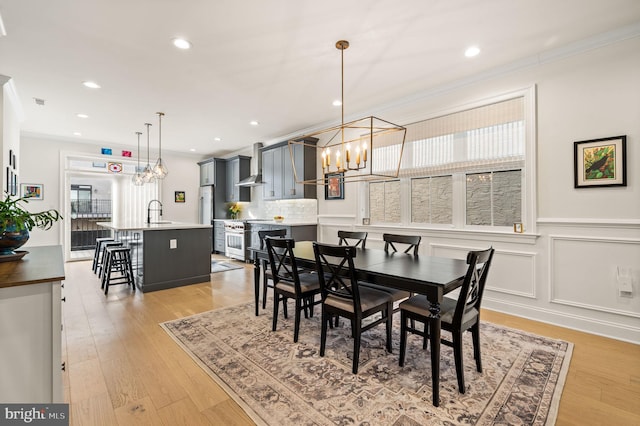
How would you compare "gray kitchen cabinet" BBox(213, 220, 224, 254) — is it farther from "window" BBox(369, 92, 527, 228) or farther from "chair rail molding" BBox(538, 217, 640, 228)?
"chair rail molding" BBox(538, 217, 640, 228)

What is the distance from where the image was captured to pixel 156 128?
5977mm

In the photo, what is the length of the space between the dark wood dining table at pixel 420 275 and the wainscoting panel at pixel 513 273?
1.29 m

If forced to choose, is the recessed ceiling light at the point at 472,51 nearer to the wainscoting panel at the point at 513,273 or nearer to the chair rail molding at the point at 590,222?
the chair rail molding at the point at 590,222

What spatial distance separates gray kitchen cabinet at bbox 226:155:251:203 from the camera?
7.64 meters

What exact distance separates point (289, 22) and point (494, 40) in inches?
78.6

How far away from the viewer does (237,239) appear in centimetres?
684

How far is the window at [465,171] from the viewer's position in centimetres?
347

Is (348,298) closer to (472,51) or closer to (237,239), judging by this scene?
(472,51)

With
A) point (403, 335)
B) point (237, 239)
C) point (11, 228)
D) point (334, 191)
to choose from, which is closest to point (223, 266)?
point (237, 239)

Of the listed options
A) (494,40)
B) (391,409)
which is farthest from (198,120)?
(391,409)

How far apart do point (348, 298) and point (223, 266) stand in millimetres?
4454

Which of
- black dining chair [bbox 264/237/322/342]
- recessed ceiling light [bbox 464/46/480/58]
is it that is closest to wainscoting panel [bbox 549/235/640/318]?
recessed ceiling light [bbox 464/46/480/58]

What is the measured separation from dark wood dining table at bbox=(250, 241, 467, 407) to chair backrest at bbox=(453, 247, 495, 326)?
9 centimetres

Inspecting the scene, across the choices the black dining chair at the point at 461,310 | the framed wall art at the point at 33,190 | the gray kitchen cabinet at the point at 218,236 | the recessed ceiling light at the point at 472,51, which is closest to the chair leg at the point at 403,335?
the black dining chair at the point at 461,310
